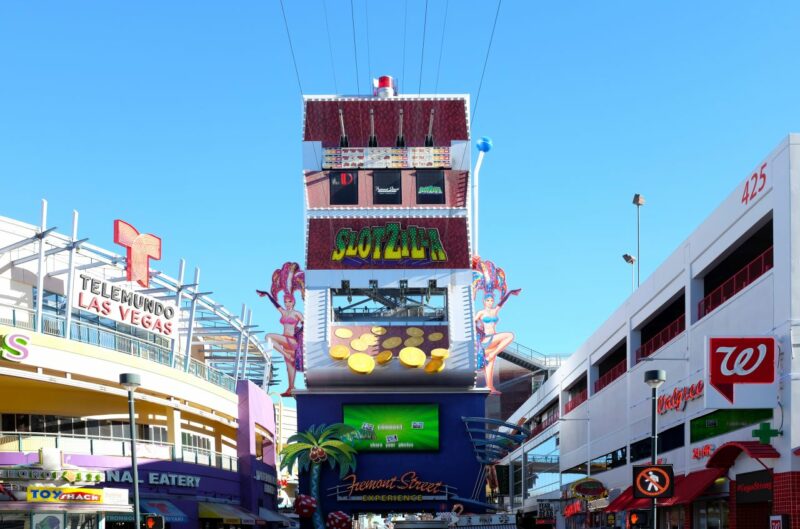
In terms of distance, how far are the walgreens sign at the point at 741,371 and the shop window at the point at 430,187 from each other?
38865mm

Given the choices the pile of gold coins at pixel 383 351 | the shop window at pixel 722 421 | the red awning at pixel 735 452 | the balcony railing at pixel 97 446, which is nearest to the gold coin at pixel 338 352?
the pile of gold coins at pixel 383 351

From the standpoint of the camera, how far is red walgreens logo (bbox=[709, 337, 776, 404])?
97.5ft

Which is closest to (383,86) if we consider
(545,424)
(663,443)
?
(545,424)

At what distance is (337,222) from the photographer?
221 ft

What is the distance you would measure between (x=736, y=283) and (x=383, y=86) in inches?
1709

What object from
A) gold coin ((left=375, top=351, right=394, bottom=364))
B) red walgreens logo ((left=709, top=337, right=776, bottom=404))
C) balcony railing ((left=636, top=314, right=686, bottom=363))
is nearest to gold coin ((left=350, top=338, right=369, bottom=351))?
gold coin ((left=375, top=351, right=394, bottom=364))

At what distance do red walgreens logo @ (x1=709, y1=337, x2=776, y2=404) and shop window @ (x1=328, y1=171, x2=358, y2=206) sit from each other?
39.8 metres

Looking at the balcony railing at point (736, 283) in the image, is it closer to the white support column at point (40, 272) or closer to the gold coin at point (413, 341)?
the white support column at point (40, 272)

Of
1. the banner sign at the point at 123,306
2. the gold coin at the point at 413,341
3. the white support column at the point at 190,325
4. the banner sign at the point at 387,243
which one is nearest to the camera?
the banner sign at the point at 123,306

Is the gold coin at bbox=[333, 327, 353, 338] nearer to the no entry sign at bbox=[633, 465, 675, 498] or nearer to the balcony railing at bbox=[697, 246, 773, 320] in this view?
the balcony railing at bbox=[697, 246, 773, 320]

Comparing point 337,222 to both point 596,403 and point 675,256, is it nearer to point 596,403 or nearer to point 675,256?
point 596,403

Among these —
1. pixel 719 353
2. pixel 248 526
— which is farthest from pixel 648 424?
pixel 248 526

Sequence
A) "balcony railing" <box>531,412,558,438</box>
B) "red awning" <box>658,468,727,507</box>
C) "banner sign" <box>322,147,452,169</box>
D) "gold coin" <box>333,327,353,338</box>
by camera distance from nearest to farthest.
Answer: "red awning" <box>658,468,727,507</box>, "gold coin" <box>333,327,353,338</box>, "banner sign" <box>322,147,452,169</box>, "balcony railing" <box>531,412,558,438</box>

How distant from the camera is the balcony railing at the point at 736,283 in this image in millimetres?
31969
